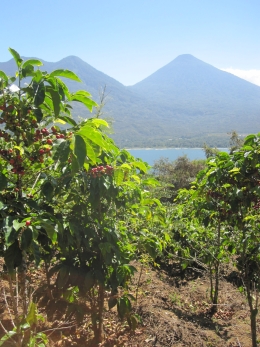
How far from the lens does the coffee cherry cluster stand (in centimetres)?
232

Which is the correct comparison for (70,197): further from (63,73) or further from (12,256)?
(63,73)

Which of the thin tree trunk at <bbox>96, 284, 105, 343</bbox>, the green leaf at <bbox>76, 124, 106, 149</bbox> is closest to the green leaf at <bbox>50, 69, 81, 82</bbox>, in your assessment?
the green leaf at <bbox>76, 124, 106, 149</bbox>

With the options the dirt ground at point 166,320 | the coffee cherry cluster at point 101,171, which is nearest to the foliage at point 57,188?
the coffee cherry cluster at point 101,171

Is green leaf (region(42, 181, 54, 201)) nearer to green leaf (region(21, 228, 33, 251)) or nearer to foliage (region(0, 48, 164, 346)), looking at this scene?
foliage (region(0, 48, 164, 346))

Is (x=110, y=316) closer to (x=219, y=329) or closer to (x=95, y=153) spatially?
(x=219, y=329)

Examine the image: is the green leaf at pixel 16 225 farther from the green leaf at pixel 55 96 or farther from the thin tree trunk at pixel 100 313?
the thin tree trunk at pixel 100 313

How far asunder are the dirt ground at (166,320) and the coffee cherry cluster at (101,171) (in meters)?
1.27

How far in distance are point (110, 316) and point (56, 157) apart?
10.1 ft

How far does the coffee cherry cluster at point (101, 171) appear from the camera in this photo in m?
2.32

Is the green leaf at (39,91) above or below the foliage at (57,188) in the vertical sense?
above

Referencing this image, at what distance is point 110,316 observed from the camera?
407cm

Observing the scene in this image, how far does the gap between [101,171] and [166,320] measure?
2822 millimetres

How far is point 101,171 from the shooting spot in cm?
235

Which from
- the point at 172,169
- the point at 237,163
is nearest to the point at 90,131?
the point at 237,163
